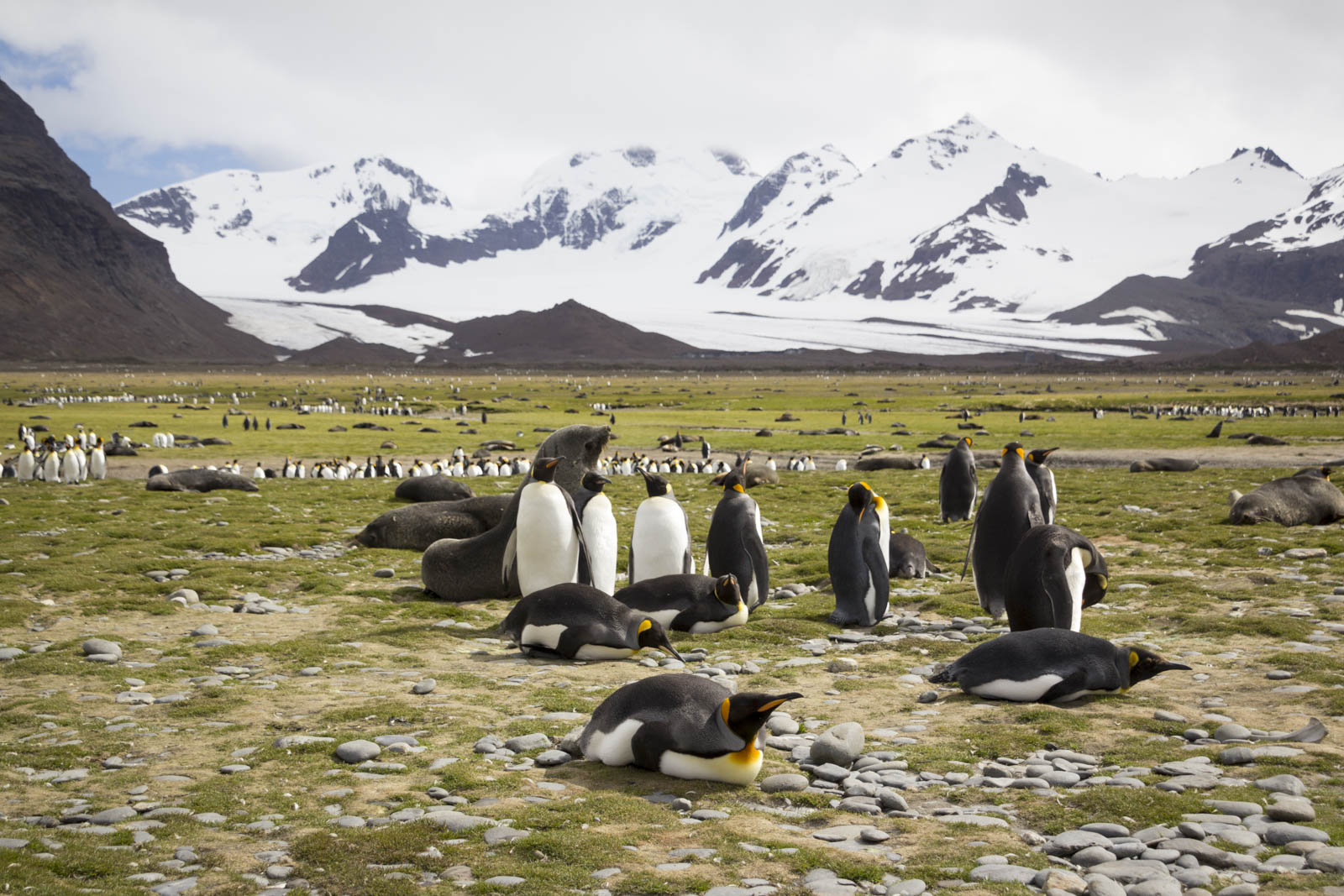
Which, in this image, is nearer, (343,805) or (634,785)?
(343,805)

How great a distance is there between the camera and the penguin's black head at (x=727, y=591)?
349 inches

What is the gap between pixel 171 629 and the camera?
28.9 feet

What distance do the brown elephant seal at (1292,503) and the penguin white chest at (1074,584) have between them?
7392mm

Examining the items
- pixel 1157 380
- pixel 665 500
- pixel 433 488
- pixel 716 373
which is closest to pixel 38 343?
pixel 716 373

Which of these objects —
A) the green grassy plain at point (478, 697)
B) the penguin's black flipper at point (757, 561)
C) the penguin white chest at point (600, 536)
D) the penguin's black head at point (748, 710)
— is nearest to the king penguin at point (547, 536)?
the penguin white chest at point (600, 536)

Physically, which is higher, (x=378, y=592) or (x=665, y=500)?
(x=665, y=500)

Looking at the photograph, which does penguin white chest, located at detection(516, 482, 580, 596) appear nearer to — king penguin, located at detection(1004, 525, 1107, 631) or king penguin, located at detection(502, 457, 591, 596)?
king penguin, located at detection(502, 457, 591, 596)

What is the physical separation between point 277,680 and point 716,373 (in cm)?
13499

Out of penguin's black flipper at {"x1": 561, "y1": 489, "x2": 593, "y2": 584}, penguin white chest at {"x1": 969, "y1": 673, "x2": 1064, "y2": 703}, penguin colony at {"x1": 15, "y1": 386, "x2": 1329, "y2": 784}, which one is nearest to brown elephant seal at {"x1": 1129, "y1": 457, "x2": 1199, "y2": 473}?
penguin colony at {"x1": 15, "y1": 386, "x2": 1329, "y2": 784}

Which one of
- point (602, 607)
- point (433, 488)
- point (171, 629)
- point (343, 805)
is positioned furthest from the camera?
point (433, 488)

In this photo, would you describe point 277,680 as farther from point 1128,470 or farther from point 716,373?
point 716,373

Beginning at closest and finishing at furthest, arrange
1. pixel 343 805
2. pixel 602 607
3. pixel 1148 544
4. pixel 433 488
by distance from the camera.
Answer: pixel 343 805 → pixel 602 607 → pixel 1148 544 → pixel 433 488

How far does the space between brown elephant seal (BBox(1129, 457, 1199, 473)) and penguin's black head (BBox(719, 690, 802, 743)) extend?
21594mm

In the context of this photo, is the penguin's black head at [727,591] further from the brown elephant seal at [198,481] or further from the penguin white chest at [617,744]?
the brown elephant seal at [198,481]
